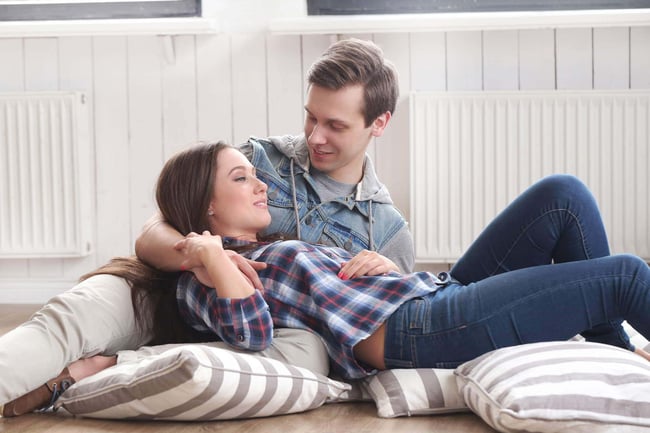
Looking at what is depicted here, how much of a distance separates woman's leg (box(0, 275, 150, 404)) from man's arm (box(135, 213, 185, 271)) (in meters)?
0.08

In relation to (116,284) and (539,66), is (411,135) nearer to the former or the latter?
(539,66)

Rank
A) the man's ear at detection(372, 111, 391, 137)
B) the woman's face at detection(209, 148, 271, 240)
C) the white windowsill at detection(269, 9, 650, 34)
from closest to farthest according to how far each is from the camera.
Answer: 1. the woman's face at detection(209, 148, 271, 240)
2. the man's ear at detection(372, 111, 391, 137)
3. the white windowsill at detection(269, 9, 650, 34)

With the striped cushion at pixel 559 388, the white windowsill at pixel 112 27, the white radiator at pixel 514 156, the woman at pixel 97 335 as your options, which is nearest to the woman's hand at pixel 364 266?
the woman at pixel 97 335

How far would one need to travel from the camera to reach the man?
6.25 feet

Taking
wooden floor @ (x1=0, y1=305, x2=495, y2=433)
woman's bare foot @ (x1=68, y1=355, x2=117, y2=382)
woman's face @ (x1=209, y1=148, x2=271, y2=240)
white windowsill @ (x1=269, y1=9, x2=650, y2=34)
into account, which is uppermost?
white windowsill @ (x1=269, y1=9, x2=650, y2=34)

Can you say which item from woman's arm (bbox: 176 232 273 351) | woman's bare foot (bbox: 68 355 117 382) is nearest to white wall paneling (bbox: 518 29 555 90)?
woman's arm (bbox: 176 232 273 351)

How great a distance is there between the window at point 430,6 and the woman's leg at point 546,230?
4.57 feet

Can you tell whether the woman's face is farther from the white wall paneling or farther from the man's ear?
the white wall paneling

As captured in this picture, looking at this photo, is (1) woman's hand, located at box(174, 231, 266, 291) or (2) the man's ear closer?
(1) woman's hand, located at box(174, 231, 266, 291)

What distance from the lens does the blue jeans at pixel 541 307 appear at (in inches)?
58.3

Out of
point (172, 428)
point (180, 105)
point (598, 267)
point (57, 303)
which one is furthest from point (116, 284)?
point (180, 105)

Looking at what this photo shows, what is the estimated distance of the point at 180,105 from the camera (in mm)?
3059

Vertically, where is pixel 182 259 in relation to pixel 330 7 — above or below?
below

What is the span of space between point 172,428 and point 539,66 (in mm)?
2051
